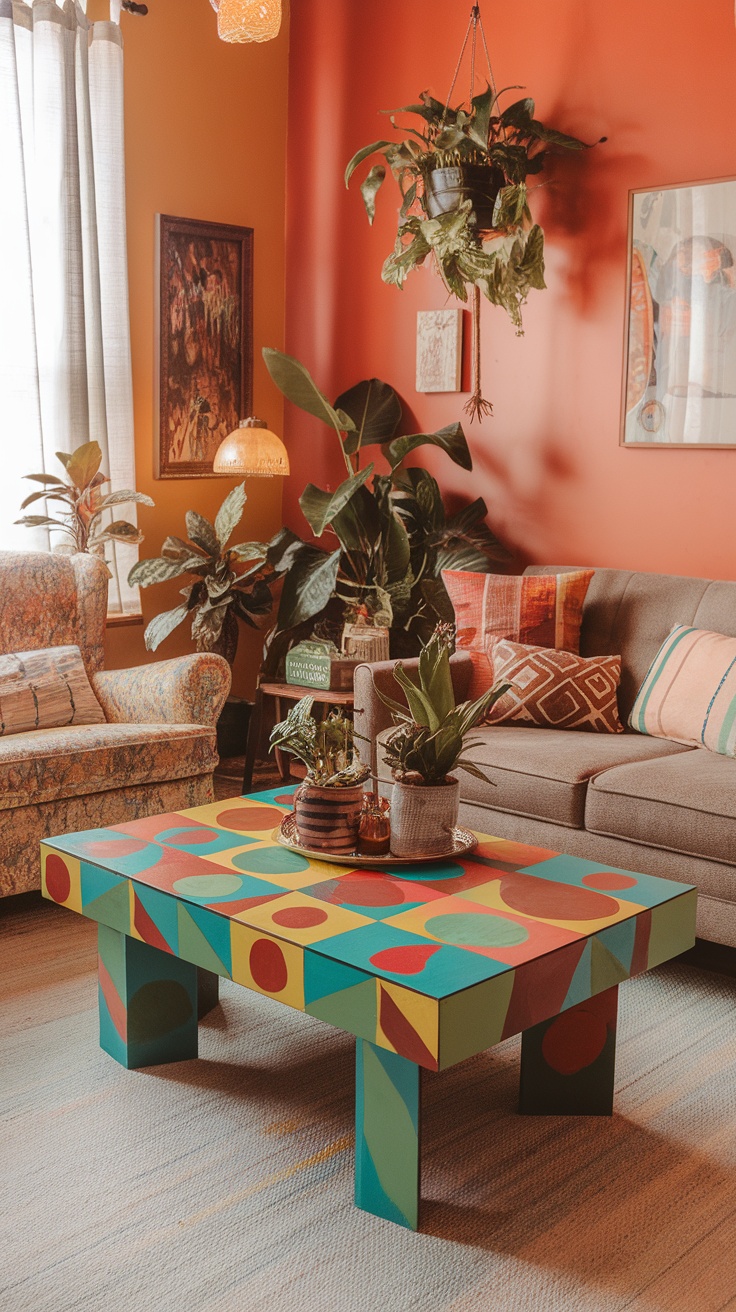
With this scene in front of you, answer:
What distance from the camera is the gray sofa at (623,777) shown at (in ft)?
8.91

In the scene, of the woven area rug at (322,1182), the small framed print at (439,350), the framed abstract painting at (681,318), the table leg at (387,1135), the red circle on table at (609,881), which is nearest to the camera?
the woven area rug at (322,1182)

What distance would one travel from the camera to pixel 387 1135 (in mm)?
1867

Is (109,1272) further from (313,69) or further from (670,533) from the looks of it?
(313,69)

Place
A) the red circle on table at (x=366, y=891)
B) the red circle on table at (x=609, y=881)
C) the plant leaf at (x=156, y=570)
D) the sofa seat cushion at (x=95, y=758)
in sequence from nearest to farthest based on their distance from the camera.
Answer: the red circle on table at (x=366, y=891)
the red circle on table at (x=609, y=881)
the sofa seat cushion at (x=95, y=758)
the plant leaf at (x=156, y=570)

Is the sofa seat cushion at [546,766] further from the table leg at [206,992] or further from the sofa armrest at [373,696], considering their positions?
the table leg at [206,992]

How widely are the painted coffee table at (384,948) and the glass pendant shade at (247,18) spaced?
76.2 inches

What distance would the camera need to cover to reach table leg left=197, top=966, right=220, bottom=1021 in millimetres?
2613

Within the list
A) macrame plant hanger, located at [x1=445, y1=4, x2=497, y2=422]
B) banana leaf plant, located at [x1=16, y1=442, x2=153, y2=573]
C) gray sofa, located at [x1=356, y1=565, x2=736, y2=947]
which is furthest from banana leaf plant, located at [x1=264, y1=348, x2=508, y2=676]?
banana leaf plant, located at [x1=16, y1=442, x2=153, y2=573]

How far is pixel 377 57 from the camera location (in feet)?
15.0

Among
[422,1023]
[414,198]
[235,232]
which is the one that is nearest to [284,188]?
[235,232]

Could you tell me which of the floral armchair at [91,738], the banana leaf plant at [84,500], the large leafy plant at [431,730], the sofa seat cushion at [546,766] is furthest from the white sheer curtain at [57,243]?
the large leafy plant at [431,730]

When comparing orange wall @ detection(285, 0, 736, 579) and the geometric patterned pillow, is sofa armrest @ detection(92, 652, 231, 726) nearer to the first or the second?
the geometric patterned pillow

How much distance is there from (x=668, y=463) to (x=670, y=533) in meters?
0.22

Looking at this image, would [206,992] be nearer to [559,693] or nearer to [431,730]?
[431,730]
